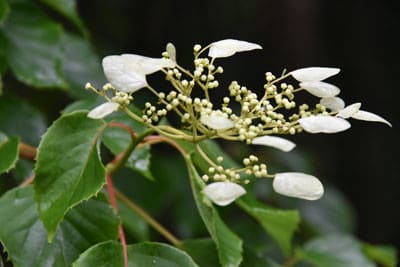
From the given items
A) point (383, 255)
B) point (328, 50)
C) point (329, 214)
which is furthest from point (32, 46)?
point (328, 50)

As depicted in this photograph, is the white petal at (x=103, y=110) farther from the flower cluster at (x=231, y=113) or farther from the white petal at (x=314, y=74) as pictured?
the white petal at (x=314, y=74)

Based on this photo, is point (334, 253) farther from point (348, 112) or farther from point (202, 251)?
point (348, 112)

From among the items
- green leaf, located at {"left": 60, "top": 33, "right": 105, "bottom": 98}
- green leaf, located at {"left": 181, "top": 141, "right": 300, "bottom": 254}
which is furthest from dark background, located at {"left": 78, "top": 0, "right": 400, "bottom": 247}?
green leaf, located at {"left": 181, "top": 141, "right": 300, "bottom": 254}

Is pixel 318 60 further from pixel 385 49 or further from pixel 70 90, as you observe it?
pixel 70 90

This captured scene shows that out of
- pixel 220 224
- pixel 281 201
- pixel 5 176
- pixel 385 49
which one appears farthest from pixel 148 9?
pixel 220 224

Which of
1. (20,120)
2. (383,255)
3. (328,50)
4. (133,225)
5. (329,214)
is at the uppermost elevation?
(20,120)
